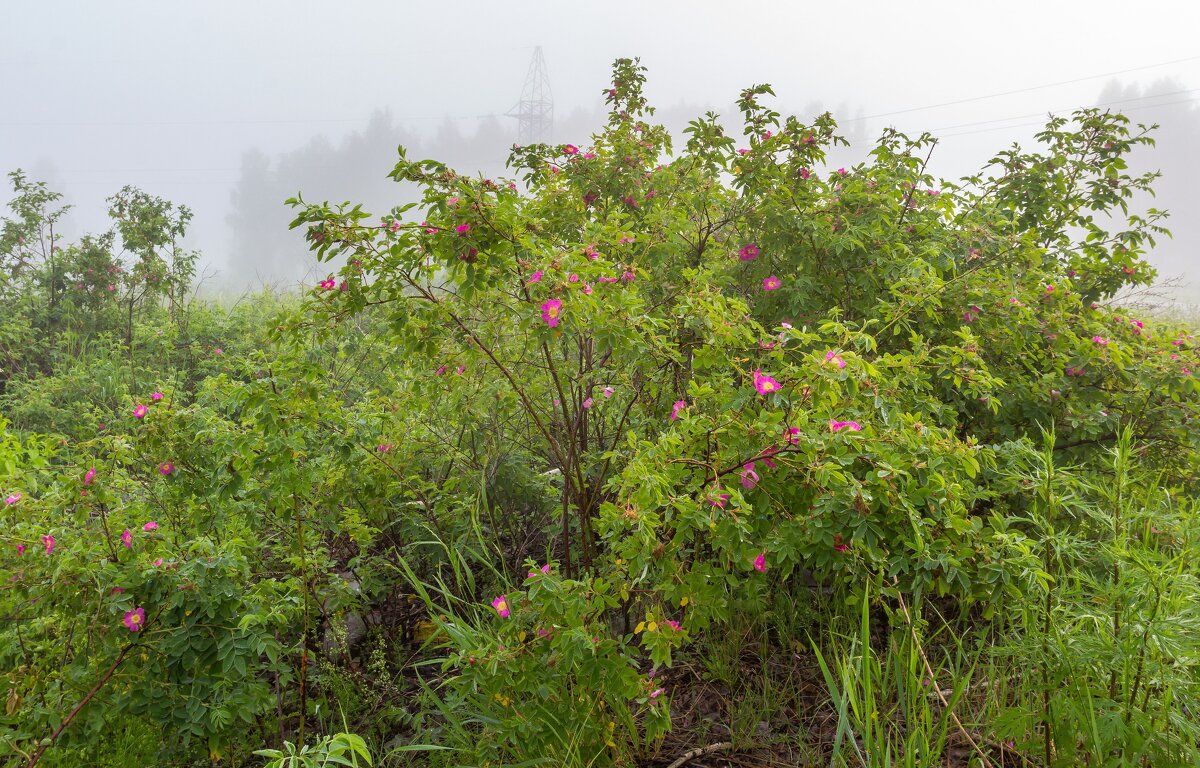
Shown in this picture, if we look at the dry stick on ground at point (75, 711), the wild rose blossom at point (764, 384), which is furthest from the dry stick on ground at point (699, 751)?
the dry stick on ground at point (75, 711)

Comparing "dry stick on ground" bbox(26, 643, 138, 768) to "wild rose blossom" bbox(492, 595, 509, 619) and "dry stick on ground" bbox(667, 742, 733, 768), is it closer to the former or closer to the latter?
"wild rose blossom" bbox(492, 595, 509, 619)

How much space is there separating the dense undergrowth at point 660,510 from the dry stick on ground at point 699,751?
20mm

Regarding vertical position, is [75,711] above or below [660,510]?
below

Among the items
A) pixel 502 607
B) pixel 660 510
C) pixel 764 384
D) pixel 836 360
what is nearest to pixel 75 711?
pixel 502 607

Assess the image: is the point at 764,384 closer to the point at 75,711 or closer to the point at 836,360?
the point at 836,360

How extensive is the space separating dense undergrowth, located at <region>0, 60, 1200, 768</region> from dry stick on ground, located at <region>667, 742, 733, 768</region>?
0.07 ft

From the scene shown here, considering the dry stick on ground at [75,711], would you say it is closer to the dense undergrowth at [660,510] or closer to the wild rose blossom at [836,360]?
the dense undergrowth at [660,510]

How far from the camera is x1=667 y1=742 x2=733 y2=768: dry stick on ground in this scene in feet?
5.87

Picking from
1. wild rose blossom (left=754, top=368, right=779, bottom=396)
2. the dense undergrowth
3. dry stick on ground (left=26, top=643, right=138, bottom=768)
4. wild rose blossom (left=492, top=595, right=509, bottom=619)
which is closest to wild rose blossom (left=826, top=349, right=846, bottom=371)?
the dense undergrowth

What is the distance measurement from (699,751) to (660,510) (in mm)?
691

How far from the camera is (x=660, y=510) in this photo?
1814 millimetres

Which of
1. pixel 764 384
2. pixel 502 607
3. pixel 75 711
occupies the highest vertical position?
pixel 764 384

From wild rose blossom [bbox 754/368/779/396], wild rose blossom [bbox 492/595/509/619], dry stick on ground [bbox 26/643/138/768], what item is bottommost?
dry stick on ground [bbox 26/643/138/768]

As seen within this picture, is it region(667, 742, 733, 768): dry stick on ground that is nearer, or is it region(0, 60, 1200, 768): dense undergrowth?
region(0, 60, 1200, 768): dense undergrowth
